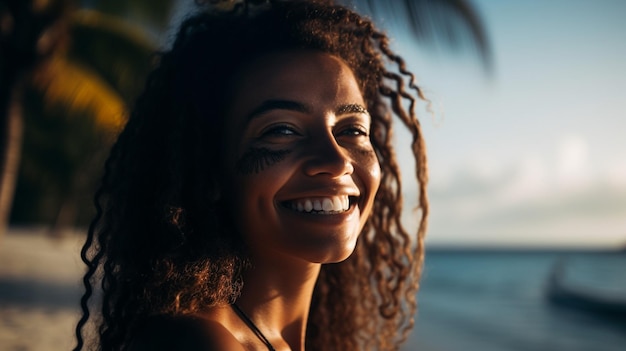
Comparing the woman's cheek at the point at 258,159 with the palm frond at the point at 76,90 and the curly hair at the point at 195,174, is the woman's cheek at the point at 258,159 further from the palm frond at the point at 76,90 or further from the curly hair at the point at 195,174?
the palm frond at the point at 76,90

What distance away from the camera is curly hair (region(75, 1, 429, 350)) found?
177 cm

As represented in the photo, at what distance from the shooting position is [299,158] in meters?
1.77

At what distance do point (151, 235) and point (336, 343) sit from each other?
94 centimetres

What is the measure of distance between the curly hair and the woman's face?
0.08 metres

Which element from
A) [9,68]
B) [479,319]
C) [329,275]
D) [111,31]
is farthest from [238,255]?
[479,319]

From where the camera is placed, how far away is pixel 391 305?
2.61 metres

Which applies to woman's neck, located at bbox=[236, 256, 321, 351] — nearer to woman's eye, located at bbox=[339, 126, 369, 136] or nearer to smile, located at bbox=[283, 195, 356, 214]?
smile, located at bbox=[283, 195, 356, 214]

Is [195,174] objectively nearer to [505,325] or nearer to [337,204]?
[337,204]

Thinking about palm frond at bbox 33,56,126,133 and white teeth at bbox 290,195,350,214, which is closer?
white teeth at bbox 290,195,350,214

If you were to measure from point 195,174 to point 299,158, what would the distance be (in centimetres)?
34

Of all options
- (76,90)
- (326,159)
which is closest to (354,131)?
(326,159)

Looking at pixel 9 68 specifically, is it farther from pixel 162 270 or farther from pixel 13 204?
pixel 13 204

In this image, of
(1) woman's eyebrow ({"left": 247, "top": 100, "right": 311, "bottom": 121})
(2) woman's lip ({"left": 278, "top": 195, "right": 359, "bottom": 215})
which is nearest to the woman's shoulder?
(2) woman's lip ({"left": 278, "top": 195, "right": 359, "bottom": 215})

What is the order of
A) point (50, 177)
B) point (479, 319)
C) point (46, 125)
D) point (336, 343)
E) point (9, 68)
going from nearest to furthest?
point (336, 343), point (9, 68), point (479, 319), point (46, 125), point (50, 177)
